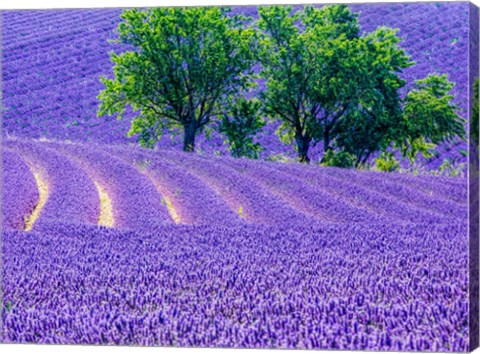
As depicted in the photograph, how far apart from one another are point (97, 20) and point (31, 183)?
5.38ft

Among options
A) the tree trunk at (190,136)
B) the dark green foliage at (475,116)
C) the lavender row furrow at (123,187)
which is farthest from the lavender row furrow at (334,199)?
the lavender row furrow at (123,187)

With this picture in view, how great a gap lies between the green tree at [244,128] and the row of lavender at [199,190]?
0.11 m

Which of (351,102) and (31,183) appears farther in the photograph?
(31,183)

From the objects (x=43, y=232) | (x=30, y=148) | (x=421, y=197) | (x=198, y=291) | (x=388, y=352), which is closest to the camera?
(x=388, y=352)

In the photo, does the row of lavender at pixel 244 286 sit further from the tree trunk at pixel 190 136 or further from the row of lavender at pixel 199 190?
the tree trunk at pixel 190 136

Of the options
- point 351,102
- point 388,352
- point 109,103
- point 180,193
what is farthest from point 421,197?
point 109,103

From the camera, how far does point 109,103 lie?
25.6ft

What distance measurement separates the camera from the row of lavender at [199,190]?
23.2 feet

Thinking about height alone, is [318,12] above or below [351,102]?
above

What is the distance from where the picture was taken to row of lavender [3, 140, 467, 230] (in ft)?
23.2

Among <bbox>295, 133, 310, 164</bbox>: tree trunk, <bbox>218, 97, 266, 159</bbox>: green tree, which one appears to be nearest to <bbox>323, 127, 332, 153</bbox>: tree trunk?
<bbox>295, 133, 310, 164</bbox>: tree trunk

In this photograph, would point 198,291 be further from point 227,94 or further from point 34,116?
point 34,116

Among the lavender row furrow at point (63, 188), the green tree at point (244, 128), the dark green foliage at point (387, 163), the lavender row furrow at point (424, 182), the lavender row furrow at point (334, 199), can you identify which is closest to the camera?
the lavender row furrow at point (424, 182)

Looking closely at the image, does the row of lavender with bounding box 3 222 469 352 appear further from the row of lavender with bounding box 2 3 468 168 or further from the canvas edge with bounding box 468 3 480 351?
the row of lavender with bounding box 2 3 468 168
